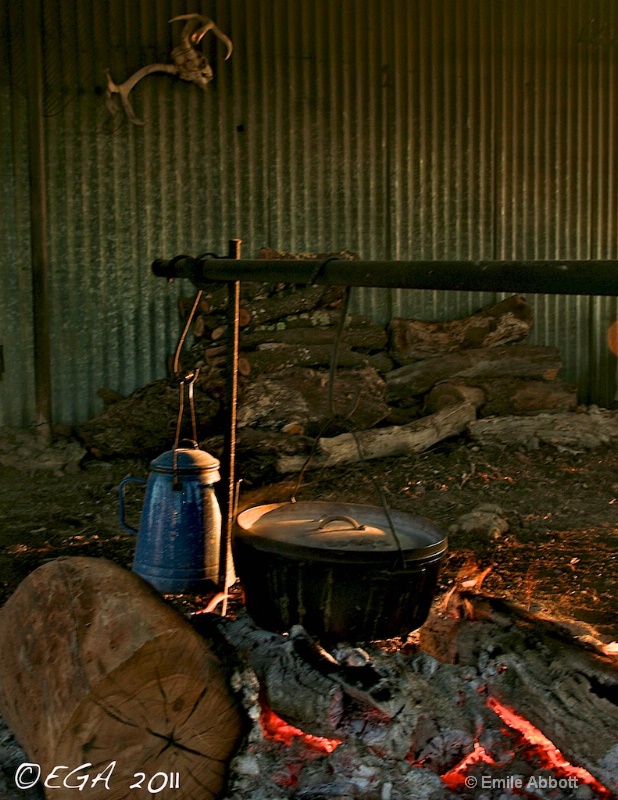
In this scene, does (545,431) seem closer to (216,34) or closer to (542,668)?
(216,34)

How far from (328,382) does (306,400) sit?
1.66 feet

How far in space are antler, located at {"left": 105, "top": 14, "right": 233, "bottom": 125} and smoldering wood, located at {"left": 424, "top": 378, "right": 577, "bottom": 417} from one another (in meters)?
3.96

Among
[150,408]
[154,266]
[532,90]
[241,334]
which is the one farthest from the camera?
[532,90]

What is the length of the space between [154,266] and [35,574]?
183cm

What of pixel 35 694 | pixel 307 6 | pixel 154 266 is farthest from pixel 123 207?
pixel 35 694

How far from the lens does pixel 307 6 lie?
8609 mm

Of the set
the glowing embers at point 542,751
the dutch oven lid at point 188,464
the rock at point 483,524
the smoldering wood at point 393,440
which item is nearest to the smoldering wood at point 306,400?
the smoldering wood at point 393,440

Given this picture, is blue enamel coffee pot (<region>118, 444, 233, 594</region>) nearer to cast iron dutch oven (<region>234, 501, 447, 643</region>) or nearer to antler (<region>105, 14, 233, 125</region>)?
cast iron dutch oven (<region>234, 501, 447, 643</region>)

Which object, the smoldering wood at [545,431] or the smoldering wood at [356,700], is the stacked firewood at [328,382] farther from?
the smoldering wood at [356,700]

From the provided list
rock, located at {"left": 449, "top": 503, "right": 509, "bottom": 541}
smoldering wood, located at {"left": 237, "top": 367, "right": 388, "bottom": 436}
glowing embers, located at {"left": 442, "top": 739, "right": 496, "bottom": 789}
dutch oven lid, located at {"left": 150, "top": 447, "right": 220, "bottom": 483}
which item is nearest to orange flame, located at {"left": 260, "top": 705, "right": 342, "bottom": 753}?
glowing embers, located at {"left": 442, "top": 739, "right": 496, "bottom": 789}

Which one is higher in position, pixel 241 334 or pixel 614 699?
pixel 241 334

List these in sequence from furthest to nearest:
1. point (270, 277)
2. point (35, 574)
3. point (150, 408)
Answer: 1. point (150, 408)
2. point (270, 277)
3. point (35, 574)

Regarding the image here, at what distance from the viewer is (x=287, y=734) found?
3.21 m

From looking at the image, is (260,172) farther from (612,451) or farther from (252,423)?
(612,451)
